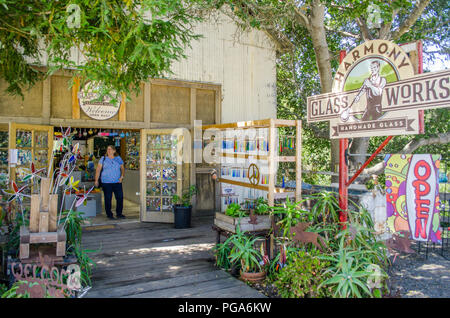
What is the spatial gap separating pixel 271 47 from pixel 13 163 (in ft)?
20.4

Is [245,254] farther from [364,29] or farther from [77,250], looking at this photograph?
[364,29]

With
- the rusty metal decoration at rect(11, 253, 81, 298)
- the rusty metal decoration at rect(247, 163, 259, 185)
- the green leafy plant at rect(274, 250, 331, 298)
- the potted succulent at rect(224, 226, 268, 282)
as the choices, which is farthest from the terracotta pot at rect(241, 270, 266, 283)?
the rusty metal decoration at rect(11, 253, 81, 298)

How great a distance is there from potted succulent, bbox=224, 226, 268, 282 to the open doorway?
396cm

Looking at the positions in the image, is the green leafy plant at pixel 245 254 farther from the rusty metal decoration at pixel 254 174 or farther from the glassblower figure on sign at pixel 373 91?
the glassblower figure on sign at pixel 373 91

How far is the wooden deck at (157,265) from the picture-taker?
3701 millimetres

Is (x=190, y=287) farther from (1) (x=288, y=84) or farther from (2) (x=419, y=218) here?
(1) (x=288, y=84)

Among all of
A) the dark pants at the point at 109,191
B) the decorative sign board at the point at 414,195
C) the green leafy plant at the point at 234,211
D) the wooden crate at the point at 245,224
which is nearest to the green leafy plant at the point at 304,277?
the wooden crate at the point at 245,224

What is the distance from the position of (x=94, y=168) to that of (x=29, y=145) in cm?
530

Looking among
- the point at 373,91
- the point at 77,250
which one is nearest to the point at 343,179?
the point at 373,91

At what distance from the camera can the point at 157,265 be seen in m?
4.55

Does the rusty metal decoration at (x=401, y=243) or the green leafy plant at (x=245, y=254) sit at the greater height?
the rusty metal decoration at (x=401, y=243)

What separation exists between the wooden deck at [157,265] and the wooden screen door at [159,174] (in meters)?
0.56

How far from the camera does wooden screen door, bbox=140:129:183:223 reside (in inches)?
289

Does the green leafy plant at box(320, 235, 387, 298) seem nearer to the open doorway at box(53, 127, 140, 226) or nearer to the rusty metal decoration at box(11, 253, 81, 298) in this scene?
the rusty metal decoration at box(11, 253, 81, 298)
